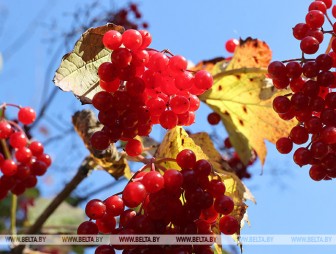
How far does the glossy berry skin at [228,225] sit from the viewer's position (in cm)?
81

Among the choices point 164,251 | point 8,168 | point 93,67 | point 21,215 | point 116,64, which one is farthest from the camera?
point 21,215

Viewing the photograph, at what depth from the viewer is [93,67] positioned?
0.94 metres

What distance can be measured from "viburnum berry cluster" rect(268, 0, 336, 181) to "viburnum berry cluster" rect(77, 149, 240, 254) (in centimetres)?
20

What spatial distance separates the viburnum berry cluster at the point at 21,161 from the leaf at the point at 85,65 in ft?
1.26

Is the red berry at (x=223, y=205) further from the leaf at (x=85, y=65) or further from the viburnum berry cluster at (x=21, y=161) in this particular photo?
the viburnum berry cluster at (x=21, y=161)

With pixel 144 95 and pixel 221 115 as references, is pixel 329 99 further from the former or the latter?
pixel 221 115

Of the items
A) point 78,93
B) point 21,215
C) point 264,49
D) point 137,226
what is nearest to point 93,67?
point 78,93

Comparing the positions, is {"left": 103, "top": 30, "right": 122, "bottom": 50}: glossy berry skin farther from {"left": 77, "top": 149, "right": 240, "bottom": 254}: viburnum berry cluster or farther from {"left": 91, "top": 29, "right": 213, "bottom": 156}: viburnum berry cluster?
{"left": 77, "top": 149, "right": 240, "bottom": 254}: viburnum berry cluster

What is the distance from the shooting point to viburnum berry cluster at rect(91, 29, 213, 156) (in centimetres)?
84

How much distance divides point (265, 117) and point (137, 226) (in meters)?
0.63

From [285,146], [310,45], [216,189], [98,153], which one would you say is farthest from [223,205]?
[98,153]

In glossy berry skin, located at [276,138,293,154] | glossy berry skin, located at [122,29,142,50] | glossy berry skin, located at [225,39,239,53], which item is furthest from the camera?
glossy berry skin, located at [225,39,239,53]

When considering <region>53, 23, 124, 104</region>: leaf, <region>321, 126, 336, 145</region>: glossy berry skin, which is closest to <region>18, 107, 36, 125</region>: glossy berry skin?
<region>53, 23, 124, 104</region>: leaf

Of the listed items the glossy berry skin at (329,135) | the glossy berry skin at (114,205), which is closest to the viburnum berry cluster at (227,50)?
the glossy berry skin at (329,135)
